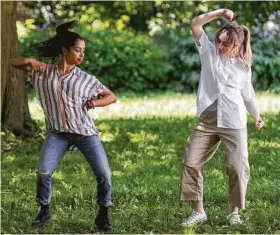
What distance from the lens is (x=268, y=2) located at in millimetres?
18656

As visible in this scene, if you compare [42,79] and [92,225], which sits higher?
[42,79]

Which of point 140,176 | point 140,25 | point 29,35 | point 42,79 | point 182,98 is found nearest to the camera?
point 42,79

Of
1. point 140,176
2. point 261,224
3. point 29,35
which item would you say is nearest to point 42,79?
point 261,224

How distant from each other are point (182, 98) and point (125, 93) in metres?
1.62

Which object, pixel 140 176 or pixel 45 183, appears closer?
pixel 45 183

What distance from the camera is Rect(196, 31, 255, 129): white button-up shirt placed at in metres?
5.56

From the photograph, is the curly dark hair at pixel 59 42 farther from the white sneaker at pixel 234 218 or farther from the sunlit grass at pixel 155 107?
the sunlit grass at pixel 155 107

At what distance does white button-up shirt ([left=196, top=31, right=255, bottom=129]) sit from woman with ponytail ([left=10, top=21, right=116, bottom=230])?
730 mm

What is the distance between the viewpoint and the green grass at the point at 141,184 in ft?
19.0

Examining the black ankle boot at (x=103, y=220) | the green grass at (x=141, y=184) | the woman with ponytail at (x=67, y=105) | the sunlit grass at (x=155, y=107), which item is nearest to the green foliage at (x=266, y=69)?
the sunlit grass at (x=155, y=107)

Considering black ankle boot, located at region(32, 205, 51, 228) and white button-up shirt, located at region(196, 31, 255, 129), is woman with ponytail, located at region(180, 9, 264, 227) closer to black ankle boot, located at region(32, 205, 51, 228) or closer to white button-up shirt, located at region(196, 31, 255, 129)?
white button-up shirt, located at region(196, 31, 255, 129)

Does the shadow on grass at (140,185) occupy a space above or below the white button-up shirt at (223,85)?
below

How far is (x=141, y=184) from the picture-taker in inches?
288

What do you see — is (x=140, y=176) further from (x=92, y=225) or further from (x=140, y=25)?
(x=140, y=25)
